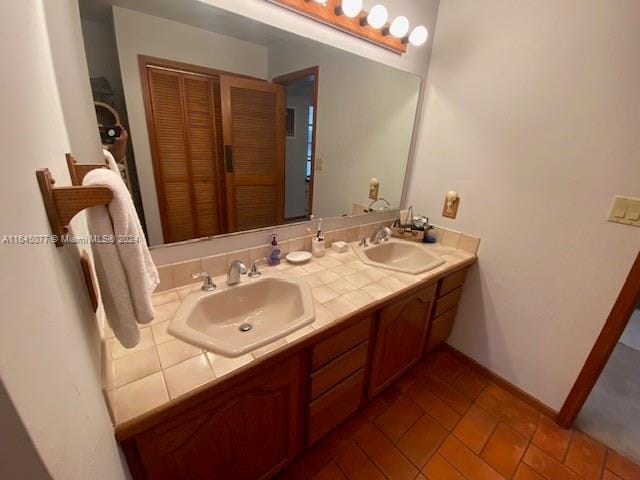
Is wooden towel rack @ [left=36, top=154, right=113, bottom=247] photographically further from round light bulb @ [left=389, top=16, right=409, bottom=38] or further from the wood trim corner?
round light bulb @ [left=389, top=16, right=409, bottom=38]

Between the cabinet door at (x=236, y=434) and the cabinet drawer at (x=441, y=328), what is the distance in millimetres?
939

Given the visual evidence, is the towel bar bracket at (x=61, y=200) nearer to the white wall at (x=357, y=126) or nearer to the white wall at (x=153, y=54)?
the white wall at (x=153, y=54)

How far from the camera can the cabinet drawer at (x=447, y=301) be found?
1.50m

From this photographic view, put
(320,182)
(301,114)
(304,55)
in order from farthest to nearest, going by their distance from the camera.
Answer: (320,182)
(301,114)
(304,55)

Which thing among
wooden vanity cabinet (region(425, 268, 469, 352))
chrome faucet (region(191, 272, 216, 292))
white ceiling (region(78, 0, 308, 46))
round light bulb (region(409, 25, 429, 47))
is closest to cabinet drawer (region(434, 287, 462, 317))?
wooden vanity cabinet (region(425, 268, 469, 352))

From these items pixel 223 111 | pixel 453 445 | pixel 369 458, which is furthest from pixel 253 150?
pixel 453 445

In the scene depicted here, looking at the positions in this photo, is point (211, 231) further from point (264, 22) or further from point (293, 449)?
point (293, 449)

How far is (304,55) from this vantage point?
116 centimetres

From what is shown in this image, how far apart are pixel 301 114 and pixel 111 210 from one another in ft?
3.40

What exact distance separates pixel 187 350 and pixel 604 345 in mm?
1681

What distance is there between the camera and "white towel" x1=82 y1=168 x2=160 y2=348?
0.45m

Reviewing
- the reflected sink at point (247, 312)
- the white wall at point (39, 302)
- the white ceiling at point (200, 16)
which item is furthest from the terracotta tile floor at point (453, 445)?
the white ceiling at point (200, 16)

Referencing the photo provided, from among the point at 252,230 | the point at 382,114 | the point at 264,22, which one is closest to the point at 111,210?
the point at 252,230

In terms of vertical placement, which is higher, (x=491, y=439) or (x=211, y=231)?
(x=211, y=231)
